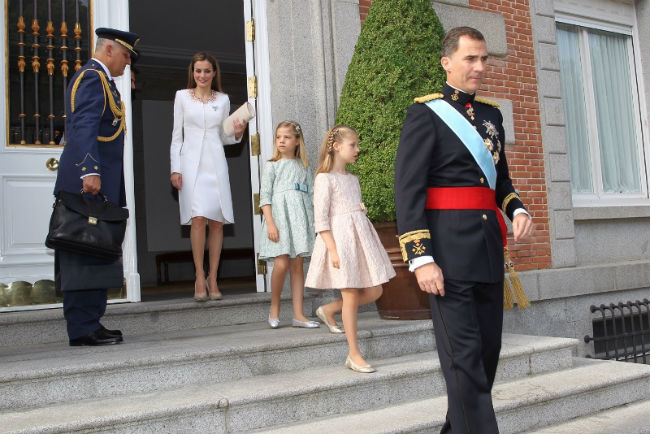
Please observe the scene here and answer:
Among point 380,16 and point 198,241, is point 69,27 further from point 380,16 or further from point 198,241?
point 380,16

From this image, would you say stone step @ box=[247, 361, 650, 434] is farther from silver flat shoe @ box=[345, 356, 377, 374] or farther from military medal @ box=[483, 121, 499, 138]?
military medal @ box=[483, 121, 499, 138]

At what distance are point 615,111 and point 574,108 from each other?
0.84 m

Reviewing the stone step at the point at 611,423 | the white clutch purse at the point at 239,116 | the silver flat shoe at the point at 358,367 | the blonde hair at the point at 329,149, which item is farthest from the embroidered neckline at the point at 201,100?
the stone step at the point at 611,423

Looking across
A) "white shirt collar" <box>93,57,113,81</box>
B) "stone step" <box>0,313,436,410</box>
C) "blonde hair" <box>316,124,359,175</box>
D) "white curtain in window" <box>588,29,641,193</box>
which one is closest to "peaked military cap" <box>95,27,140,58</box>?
"white shirt collar" <box>93,57,113,81</box>

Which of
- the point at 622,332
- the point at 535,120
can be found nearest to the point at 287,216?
the point at 535,120

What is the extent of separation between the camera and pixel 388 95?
537cm

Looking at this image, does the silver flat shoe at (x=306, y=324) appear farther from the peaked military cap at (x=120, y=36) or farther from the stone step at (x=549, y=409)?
the peaked military cap at (x=120, y=36)

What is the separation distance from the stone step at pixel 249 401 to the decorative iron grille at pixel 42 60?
2.75 meters

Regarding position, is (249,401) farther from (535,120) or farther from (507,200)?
(535,120)

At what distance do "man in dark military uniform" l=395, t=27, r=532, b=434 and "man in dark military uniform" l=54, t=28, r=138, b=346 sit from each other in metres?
2.31

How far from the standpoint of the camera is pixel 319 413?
142 inches

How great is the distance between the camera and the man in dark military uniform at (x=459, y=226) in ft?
8.33

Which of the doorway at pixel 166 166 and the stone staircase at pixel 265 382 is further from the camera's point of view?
the doorway at pixel 166 166

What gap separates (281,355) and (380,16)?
3.14 meters
